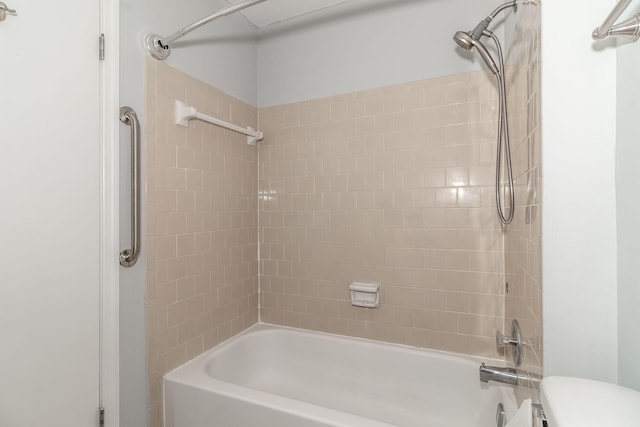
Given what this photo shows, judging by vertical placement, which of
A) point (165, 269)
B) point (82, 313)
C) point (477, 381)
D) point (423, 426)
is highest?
point (165, 269)

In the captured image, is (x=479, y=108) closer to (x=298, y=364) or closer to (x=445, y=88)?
(x=445, y=88)

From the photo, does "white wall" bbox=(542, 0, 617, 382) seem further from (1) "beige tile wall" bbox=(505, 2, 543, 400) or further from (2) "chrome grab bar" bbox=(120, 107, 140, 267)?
(2) "chrome grab bar" bbox=(120, 107, 140, 267)

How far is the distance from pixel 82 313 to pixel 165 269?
36cm

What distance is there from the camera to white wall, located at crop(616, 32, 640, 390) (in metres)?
0.65

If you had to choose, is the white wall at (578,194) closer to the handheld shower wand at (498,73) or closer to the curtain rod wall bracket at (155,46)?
the handheld shower wand at (498,73)

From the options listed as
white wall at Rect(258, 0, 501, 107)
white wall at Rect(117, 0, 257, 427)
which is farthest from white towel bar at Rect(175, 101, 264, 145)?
white wall at Rect(258, 0, 501, 107)

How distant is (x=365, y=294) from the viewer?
5.96 feet

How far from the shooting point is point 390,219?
1808mm

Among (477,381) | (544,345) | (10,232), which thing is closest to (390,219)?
(477,381)

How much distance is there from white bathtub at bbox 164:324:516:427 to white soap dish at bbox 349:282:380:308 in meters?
0.24

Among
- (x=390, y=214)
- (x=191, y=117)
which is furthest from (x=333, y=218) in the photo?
(x=191, y=117)

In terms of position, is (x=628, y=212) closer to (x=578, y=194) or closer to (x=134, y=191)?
(x=578, y=194)

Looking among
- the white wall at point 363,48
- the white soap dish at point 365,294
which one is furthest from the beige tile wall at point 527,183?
the white soap dish at point 365,294

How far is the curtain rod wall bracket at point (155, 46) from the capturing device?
4.57ft
